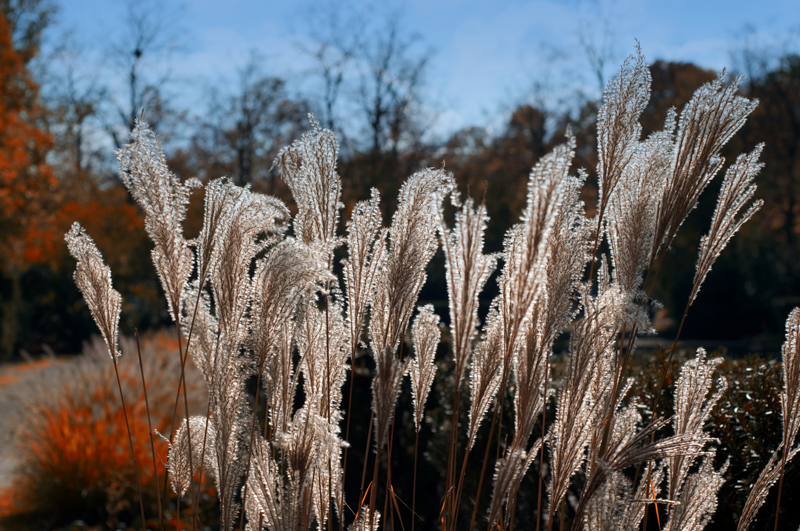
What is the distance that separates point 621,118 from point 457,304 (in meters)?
0.69

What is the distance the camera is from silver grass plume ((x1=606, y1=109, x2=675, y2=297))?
1.55 metres

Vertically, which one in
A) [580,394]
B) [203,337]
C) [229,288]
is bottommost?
[580,394]

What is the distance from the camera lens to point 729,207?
168 cm

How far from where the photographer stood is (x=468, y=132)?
27812 millimetres

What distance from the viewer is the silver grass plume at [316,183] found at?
1543 millimetres

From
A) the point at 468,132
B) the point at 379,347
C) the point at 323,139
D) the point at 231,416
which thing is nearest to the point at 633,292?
the point at 379,347

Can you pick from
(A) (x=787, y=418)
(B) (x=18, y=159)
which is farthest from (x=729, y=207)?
(B) (x=18, y=159)

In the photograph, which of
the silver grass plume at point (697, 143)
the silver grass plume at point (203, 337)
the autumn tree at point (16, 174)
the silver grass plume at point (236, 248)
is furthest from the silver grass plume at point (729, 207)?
the autumn tree at point (16, 174)

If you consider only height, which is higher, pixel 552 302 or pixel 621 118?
pixel 621 118

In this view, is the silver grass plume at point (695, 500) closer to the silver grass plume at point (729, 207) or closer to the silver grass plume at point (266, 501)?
the silver grass plume at point (729, 207)

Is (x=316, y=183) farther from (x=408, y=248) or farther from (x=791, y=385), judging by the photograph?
(x=791, y=385)

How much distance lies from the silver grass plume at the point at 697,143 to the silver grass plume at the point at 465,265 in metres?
0.56

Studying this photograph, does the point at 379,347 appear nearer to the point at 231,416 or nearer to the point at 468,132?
the point at 231,416

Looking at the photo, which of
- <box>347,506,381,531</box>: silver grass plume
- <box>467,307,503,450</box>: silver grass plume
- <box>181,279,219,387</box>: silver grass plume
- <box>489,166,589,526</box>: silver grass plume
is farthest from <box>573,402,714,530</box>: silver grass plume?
<box>181,279,219,387</box>: silver grass plume
